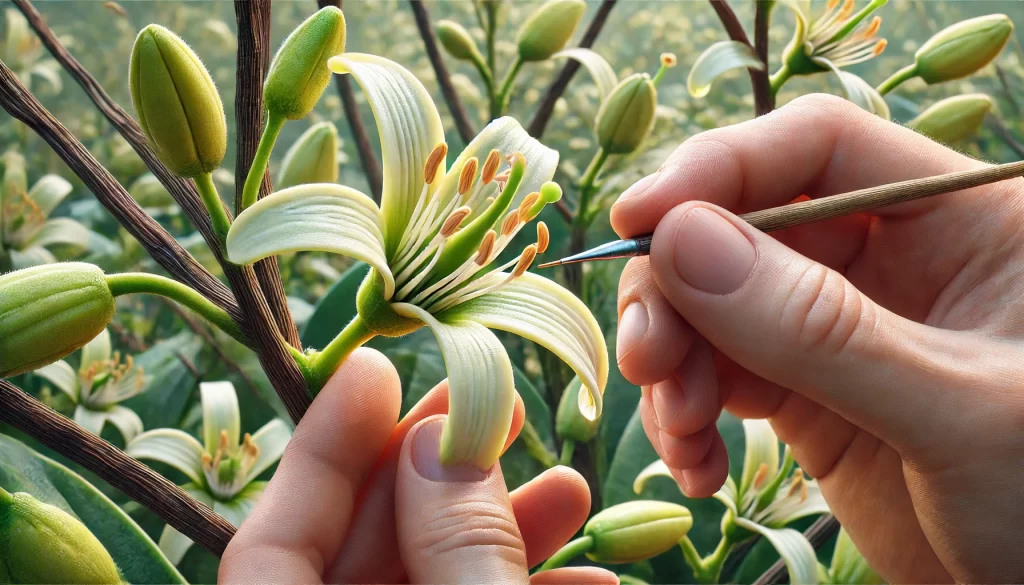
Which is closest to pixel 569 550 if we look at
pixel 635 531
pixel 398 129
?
pixel 635 531

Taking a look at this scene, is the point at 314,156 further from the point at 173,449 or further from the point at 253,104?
the point at 173,449

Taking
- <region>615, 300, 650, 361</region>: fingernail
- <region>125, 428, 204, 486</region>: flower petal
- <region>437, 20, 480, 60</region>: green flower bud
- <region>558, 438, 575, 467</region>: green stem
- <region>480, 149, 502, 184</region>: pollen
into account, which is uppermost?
<region>437, 20, 480, 60</region>: green flower bud

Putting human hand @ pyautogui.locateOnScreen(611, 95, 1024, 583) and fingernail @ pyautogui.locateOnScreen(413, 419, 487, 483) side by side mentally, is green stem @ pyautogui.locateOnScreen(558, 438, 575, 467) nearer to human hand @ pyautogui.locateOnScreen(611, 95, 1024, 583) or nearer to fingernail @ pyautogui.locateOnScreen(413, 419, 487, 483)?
human hand @ pyautogui.locateOnScreen(611, 95, 1024, 583)

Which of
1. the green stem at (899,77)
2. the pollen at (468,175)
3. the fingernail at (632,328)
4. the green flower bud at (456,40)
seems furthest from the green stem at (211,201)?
the green stem at (899,77)

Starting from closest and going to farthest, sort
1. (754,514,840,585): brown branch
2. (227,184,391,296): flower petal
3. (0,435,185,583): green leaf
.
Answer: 1. (227,184,391,296): flower petal
2. (0,435,185,583): green leaf
3. (754,514,840,585): brown branch

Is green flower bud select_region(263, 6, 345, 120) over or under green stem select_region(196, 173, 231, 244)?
over

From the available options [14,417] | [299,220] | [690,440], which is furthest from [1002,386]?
[14,417]

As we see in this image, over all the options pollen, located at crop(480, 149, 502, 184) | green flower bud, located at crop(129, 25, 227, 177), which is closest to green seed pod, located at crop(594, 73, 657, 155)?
pollen, located at crop(480, 149, 502, 184)
